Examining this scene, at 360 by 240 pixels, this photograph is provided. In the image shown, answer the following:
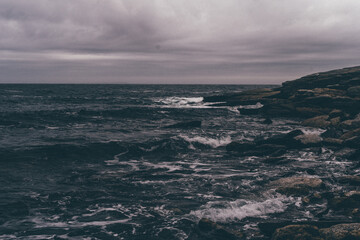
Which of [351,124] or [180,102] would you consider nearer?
[351,124]

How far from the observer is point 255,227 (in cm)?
1033

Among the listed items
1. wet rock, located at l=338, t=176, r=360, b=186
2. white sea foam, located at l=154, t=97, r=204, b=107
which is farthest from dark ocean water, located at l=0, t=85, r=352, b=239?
white sea foam, located at l=154, t=97, r=204, b=107

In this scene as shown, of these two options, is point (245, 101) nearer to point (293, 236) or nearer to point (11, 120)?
point (11, 120)

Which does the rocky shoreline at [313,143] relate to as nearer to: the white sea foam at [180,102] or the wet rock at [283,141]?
the wet rock at [283,141]

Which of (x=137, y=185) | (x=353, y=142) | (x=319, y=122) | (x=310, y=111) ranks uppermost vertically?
(x=310, y=111)

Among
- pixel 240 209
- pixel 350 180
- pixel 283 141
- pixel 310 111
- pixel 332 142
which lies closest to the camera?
pixel 240 209

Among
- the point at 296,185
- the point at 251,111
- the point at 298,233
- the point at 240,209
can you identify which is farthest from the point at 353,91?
the point at 298,233

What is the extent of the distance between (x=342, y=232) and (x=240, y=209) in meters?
3.82

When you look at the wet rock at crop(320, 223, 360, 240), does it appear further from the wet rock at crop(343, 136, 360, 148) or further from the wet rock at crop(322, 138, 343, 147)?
the wet rock at crop(322, 138, 343, 147)

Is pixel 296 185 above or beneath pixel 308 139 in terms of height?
beneath

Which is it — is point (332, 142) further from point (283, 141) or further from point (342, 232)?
point (342, 232)

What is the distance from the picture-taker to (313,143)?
23.4 m

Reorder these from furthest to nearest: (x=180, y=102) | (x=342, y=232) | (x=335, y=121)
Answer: (x=180, y=102)
(x=335, y=121)
(x=342, y=232)

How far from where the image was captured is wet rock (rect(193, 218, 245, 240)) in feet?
31.7
